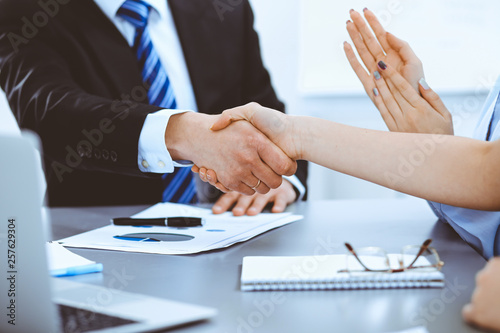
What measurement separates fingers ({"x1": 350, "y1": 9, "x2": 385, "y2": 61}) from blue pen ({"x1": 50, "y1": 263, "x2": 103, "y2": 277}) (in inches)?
33.8

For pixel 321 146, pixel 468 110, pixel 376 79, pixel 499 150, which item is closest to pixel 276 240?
pixel 321 146

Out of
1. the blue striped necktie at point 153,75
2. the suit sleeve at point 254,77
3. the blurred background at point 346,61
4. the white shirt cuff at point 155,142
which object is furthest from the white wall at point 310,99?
the white shirt cuff at point 155,142

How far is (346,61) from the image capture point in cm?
283

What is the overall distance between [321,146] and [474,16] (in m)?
2.11

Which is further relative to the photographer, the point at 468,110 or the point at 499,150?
the point at 468,110

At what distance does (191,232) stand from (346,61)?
2069 millimetres

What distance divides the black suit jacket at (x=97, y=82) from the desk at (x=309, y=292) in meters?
0.20

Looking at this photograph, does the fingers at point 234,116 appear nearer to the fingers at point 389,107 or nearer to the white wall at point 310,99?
the fingers at point 389,107

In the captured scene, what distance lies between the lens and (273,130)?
113 centimetres

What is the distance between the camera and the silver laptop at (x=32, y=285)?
47cm

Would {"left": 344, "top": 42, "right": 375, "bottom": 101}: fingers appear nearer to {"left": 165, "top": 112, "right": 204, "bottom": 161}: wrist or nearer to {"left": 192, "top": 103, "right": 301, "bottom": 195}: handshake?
{"left": 192, "top": 103, "right": 301, "bottom": 195}: handshake

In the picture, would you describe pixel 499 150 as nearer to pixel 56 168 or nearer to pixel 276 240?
pixel 276 240

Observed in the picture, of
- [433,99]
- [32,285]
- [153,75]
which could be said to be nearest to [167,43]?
[153,75]

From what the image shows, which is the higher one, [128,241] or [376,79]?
[376,79]
